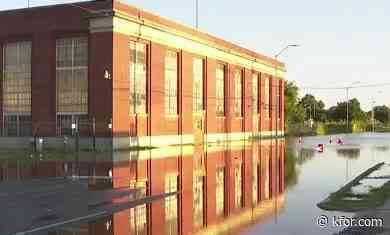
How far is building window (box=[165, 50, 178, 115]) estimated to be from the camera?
57.2m

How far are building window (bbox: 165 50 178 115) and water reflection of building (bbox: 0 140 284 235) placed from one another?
2307cm

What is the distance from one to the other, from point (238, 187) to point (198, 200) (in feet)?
14.3

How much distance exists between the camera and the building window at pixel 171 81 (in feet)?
188

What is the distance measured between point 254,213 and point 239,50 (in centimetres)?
6451

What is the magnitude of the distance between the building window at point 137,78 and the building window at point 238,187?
21.3 m

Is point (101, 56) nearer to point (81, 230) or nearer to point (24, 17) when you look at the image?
point (24, 17)

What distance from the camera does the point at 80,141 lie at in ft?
156

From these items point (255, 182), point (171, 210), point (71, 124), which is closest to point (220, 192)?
point (255, 182)

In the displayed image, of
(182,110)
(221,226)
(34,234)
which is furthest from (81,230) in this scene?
(182,110)

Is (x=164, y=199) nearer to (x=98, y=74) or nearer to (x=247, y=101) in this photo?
(x=98, y=74)

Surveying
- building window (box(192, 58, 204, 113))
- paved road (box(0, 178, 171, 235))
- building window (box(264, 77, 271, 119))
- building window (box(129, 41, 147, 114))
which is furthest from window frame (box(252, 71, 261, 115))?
paved road (box(0, 178, 171, 235))

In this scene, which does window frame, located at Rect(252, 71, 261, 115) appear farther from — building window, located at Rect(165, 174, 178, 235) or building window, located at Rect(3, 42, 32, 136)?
building window, located at Rect(165, 174, 178, 235)

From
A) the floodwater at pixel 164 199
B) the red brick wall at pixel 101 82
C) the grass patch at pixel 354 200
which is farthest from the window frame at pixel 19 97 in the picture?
the grass patch at pixel 354 200

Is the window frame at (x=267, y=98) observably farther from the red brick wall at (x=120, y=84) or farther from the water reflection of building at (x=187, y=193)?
the water reflection of building at (x=187, y=193)
